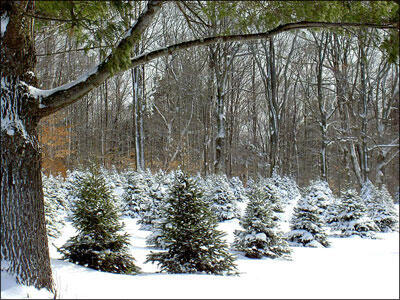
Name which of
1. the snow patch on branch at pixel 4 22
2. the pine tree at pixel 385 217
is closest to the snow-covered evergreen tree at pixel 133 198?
the pine tree at pixel 385 217

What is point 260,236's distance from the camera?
21.8 feet

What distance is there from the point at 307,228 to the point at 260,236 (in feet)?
7.81

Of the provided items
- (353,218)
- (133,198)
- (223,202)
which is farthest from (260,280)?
(133,198)

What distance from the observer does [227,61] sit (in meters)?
15.6

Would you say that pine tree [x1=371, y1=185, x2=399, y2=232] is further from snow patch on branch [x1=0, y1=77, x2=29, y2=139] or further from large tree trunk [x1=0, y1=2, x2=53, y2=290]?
snow patch on branch [x1=0, y1=77, x2=29, y2=139]

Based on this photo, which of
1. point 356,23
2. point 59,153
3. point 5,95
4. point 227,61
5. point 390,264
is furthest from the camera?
point 59,153

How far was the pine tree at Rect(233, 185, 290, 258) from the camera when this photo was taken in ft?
21.8

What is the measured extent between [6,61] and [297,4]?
3.23 meters

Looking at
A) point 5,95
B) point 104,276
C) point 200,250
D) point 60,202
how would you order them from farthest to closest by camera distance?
point 60,202
point 200,250
point 104,276
point 5,95

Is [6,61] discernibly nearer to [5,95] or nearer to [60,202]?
[5,95]

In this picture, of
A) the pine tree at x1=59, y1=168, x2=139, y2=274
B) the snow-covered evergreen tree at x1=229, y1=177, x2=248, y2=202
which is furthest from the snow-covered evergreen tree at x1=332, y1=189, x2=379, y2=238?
the pine tree at x1=59, y1=168, x2=139, y2=274

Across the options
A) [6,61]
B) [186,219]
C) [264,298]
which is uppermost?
[6,61]

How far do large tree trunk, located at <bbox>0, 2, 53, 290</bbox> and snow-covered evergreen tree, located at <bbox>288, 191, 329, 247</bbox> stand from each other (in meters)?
6.40

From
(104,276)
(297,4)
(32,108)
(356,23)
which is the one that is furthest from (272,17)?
(104,276)
